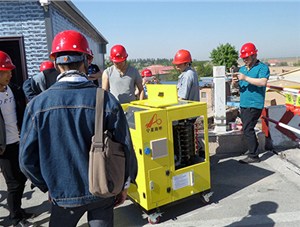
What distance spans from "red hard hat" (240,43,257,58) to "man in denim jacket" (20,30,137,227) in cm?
349

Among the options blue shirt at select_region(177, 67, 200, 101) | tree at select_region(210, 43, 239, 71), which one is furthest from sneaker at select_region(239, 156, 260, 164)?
tree at select_region(210, 43, 239, 71)

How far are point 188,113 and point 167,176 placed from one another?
0.76 meters

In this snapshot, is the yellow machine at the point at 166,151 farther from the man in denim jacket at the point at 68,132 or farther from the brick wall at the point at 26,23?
the brick wall at the point at 26,23

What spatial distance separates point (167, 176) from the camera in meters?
3.28

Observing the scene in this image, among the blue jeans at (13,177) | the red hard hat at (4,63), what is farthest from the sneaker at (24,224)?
the red hard hat at (4,63)

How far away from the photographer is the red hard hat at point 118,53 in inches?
160

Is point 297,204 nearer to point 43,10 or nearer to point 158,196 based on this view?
point 158,196

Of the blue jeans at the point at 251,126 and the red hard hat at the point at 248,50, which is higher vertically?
the red hard hat at the point at 248,50

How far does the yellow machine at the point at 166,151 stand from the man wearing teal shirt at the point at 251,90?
1.54m

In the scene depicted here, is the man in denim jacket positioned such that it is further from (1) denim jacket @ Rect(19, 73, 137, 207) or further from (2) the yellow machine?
(2) the yellow machine

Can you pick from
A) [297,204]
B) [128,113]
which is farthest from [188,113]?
[297,204]

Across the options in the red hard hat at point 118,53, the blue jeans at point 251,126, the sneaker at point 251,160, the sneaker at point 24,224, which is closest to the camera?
the sneaker at point 24,224

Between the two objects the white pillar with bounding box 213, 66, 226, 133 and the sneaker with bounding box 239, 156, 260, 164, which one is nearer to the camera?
the sneaker with bounding box 239, 156, 260, 164

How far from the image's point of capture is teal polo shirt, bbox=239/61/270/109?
462 centimetres
